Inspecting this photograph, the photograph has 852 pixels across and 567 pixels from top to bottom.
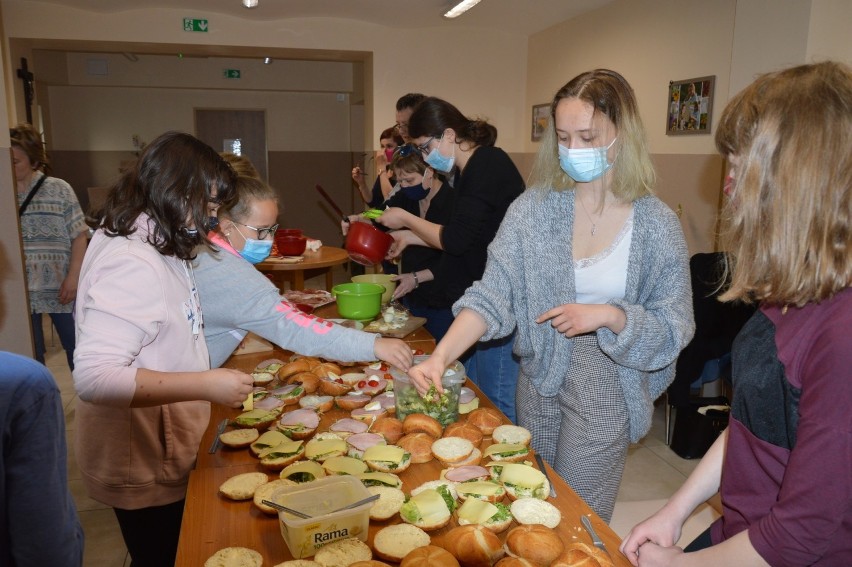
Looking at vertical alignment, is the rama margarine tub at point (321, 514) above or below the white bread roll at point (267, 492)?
above

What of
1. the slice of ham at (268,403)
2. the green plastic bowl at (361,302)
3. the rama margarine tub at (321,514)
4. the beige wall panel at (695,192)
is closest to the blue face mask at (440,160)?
the green plastic bowl at (361,302)

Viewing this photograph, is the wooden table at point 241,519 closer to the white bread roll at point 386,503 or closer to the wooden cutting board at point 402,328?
the white bread roll at point 386,503

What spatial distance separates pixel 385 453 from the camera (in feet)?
4.13

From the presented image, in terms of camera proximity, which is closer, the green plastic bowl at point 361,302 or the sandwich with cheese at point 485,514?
the sandwich with cheese at point 485,514

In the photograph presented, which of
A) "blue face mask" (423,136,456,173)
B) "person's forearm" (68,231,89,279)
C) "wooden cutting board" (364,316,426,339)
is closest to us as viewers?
"wooden cutting board" (364,316,426,339)

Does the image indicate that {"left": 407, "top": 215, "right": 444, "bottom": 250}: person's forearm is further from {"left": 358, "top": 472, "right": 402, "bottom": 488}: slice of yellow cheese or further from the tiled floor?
{"left": 358, "top": 472, "right": 402, "bottom": 488}: slice of yellow cheese

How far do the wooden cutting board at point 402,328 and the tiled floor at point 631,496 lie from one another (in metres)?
0.88

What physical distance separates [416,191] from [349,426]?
4.87 ft

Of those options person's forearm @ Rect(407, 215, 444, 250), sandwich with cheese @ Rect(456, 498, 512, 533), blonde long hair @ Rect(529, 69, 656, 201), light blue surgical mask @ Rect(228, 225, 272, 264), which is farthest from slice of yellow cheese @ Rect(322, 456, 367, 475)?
person's forearm @ Rect(407, 215, 444, 250)

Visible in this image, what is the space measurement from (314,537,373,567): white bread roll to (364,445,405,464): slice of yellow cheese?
260mm

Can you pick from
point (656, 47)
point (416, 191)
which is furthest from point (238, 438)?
point (656, 47)

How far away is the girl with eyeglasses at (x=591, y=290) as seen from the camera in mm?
1408

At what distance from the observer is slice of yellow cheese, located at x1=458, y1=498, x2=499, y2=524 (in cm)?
105

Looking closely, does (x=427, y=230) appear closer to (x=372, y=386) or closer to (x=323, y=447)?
(x=372, y=386)
